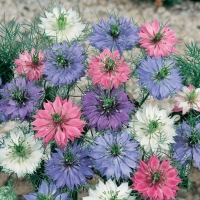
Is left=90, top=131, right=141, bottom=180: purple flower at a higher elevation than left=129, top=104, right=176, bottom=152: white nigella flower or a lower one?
lower

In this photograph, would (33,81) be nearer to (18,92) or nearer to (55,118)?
(18,92)

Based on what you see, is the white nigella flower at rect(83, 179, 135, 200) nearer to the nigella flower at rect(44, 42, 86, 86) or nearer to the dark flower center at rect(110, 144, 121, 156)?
the dark flower center at rect(110, 144, 121, 156)

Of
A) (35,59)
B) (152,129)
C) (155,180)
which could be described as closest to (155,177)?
(155,180)

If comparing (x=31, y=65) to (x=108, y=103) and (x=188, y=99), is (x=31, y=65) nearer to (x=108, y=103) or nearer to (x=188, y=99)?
(x=108, y=103)

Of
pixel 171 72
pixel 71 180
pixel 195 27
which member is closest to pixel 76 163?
pixel 71 180

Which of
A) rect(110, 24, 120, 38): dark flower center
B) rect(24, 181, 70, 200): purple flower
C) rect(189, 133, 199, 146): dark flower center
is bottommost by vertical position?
rect(24, 181, 70, 200): purple flower

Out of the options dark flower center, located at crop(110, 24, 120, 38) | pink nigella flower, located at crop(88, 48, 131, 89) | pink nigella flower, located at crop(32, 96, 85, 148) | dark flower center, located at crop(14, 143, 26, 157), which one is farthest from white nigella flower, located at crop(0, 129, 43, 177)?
dark flower center, located at crop(110, 24, 120, 38)
